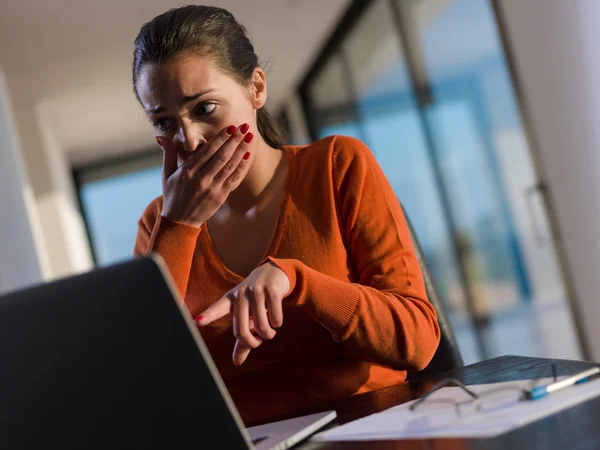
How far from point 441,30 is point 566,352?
167 cm

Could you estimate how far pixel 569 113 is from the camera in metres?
2.79

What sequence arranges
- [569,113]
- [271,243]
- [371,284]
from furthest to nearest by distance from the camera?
[569,113] < [271,243] < [371,284]

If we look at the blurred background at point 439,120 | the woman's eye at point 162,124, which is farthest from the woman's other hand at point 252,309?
the blurred background at point 439,120

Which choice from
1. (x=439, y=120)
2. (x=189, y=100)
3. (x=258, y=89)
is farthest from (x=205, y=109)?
(x=439, y=120)

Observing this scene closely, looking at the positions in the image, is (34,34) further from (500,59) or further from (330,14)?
(500,59)

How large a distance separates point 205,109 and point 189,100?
0.04 meters

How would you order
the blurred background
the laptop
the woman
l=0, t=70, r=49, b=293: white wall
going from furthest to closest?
1. l=0, t=70, r=49, b=293: white wall
2. the blurred background
3. the woman
4. the laptop

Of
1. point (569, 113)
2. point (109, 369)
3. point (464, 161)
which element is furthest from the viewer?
point (464, 161)

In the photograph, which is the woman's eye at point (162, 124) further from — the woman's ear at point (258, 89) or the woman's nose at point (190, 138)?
the woman's ear at point (258, 89)

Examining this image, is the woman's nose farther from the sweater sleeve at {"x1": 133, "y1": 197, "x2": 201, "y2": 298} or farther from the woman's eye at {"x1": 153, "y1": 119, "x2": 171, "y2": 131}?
the sweater sleeve at {"x1": 133, "y1": 197, "x2": 201, "y2": 298}

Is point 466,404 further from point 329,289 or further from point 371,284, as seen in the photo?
point 371,284

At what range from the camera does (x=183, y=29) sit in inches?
52.8

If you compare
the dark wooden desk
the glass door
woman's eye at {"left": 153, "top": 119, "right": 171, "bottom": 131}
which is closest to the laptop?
the dark wooden desk

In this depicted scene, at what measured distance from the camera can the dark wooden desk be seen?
2.10 ft
